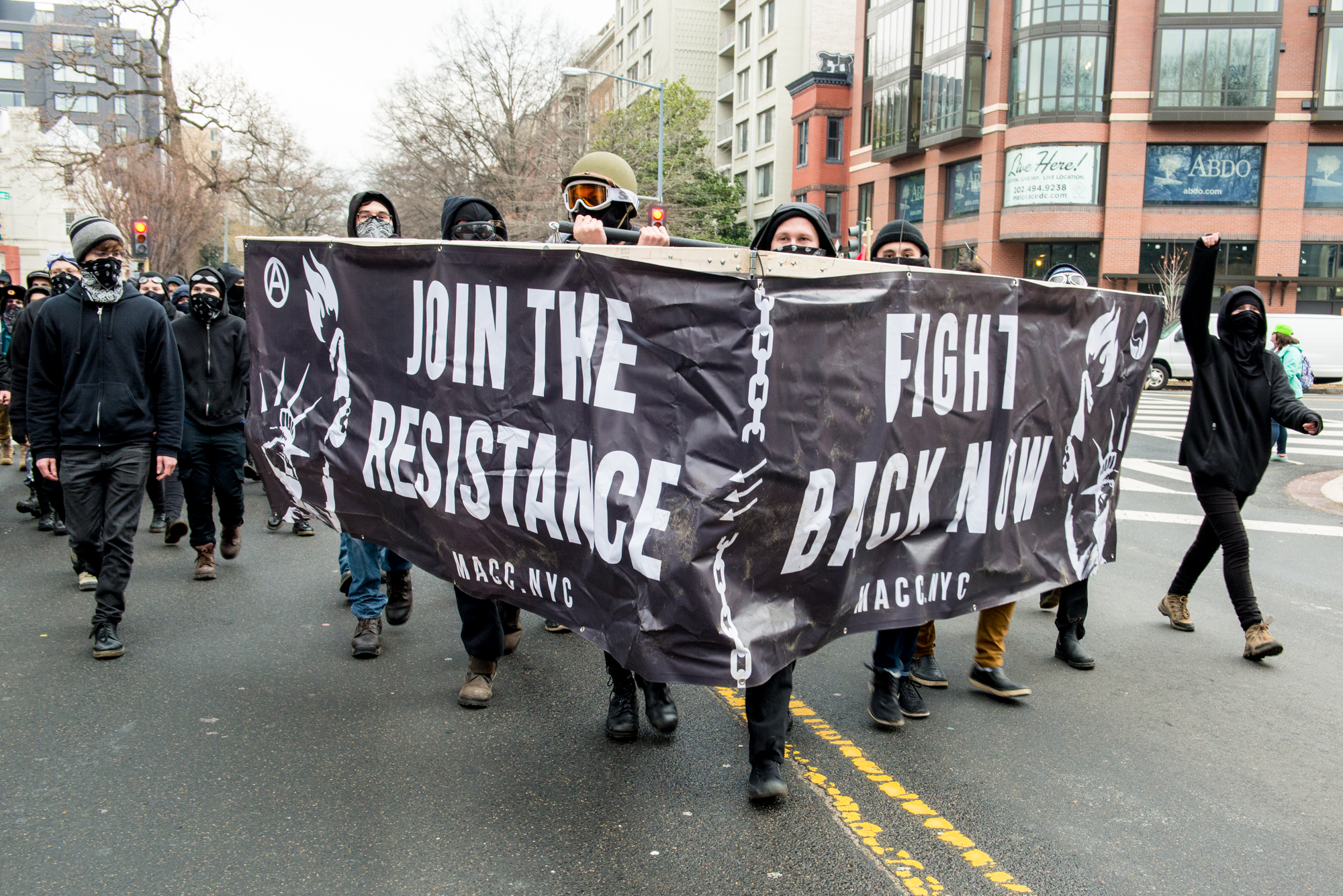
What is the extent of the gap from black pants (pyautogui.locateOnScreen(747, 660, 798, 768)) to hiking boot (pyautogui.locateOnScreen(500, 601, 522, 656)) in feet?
6.91

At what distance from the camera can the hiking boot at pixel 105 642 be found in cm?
510

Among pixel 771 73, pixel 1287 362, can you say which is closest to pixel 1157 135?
pixel 771 73

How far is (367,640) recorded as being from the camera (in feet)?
17.1

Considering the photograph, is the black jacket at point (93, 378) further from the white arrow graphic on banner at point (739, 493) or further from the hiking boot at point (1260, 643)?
the hiking boot at point (1260, 643)

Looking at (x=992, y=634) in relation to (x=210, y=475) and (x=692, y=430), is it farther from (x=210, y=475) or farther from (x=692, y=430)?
(x=210, y=475)

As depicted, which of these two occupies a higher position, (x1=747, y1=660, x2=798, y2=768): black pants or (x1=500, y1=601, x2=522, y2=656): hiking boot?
(x1=747, y1=660, x2=798, y2=768): black pants

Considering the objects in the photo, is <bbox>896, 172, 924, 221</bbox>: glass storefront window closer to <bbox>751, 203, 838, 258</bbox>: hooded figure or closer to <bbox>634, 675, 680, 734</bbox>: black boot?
<bbox>751, 203, 838, 258</bbox>: hooded figure

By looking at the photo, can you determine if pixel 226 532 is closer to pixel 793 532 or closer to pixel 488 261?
pixel 488 261

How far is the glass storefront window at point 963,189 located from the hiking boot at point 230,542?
122 feet

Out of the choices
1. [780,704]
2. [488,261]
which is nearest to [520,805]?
[780,704]

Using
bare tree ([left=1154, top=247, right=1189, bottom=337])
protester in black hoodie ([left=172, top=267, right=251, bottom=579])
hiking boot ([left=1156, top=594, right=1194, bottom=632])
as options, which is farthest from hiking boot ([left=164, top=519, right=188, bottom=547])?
bare tree ([left=1154, top=247, right=1189, bottom=337])

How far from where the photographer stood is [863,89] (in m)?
48.2

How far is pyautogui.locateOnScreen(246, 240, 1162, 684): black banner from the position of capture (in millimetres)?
3172

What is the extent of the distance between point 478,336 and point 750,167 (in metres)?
57.9
